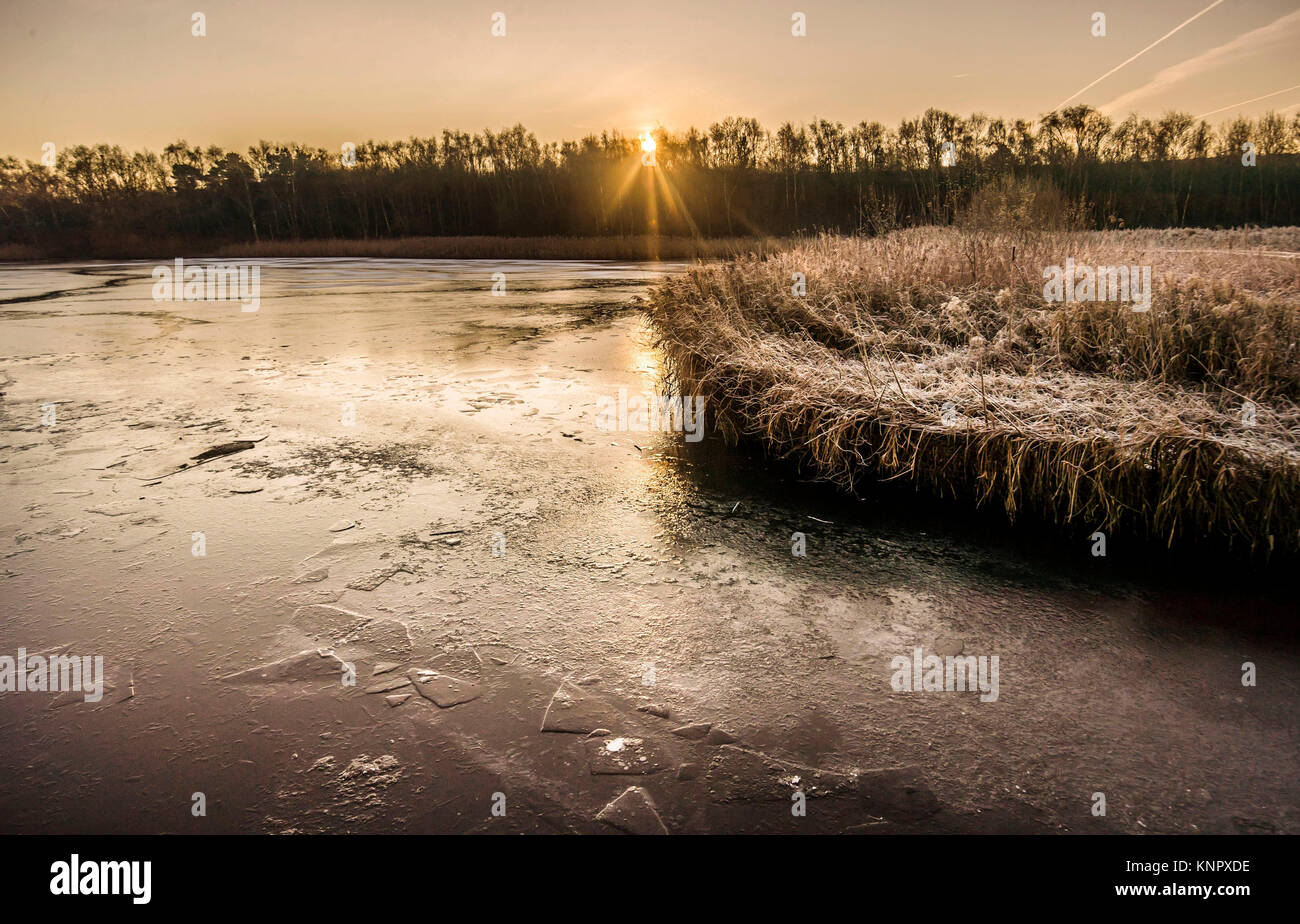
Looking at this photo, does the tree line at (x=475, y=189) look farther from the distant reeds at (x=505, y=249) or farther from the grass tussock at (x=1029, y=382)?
the grass tussock at (x=1029, y=382)

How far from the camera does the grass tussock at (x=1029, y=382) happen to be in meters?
3.80

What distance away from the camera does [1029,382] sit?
497 cm

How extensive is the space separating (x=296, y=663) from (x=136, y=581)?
128 cm

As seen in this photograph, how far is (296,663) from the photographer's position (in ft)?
8.90

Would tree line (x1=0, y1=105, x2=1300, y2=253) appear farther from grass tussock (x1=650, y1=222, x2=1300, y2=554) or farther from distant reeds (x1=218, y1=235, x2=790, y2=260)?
grass tussock (x1=650, y1=222, x2=1300, y2=554)

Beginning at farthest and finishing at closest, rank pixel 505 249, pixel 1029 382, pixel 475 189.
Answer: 1. pixel 475 189
2. pixel 505 249
3. pixel 1029 382

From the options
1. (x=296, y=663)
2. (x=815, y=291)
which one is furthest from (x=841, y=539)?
(x=815, y=291)

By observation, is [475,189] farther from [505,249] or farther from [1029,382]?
[1029,382]

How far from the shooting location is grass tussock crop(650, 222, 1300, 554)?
380 cm

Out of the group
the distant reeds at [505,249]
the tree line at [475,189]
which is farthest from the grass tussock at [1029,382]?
the tree line at [475,189]

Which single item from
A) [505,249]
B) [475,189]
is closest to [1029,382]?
[505,249]
